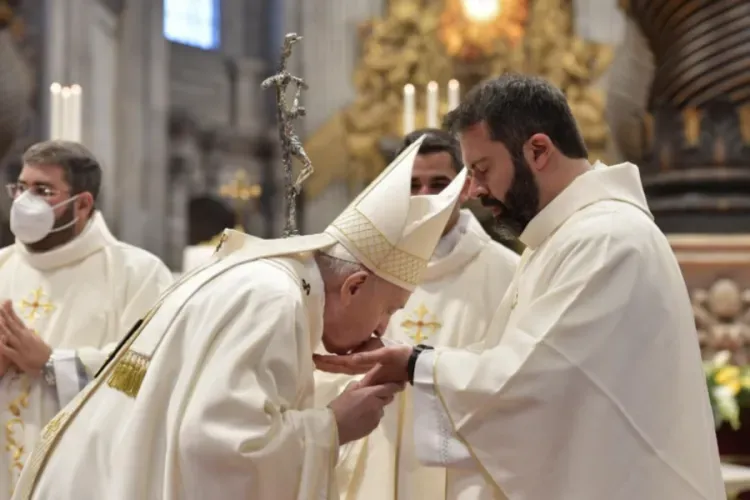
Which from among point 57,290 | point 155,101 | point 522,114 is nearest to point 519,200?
point 522,114

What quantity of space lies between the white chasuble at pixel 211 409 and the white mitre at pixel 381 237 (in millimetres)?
83

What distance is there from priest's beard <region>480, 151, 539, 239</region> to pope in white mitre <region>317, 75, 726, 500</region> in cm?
5

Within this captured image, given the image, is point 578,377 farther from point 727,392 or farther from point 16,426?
point 727,392

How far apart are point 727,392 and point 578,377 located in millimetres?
2588

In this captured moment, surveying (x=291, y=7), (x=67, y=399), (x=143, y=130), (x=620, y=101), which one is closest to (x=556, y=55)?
(x=620, y=101)

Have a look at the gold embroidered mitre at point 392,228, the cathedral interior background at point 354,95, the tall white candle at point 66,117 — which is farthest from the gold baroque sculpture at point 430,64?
the gold embroidered mitre at point 392,228

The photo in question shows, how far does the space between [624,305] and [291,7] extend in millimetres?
8804

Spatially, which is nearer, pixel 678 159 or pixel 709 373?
pixel 709 373

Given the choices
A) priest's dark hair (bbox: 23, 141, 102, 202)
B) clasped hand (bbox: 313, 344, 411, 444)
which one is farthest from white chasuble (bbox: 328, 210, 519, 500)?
priest's dark hair (bbox: 23, 141, 102, 202)

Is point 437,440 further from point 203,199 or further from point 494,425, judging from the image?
point 203,199

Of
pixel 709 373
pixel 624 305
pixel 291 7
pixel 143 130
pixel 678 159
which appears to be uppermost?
pixel 291 7

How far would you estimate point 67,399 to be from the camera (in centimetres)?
382

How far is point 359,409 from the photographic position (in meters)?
2.57

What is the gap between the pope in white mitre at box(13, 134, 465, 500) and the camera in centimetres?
225
